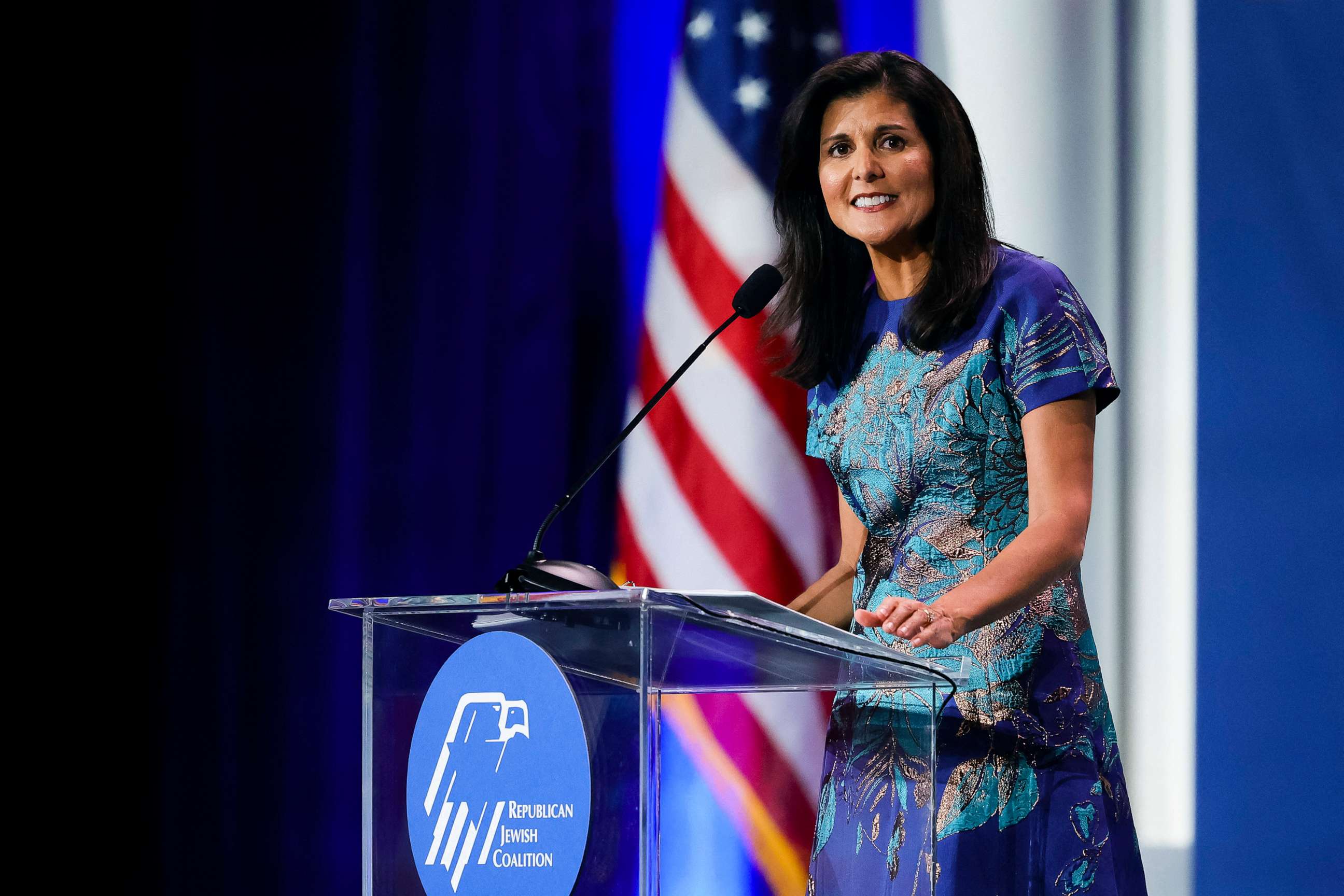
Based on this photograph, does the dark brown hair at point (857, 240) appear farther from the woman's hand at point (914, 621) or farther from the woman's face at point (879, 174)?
the woman's hand at point (914, 621)

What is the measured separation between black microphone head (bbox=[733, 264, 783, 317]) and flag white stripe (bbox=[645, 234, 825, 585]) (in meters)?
0.85

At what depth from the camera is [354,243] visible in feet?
8.27

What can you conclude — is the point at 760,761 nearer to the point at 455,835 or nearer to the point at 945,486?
the point at 945,486

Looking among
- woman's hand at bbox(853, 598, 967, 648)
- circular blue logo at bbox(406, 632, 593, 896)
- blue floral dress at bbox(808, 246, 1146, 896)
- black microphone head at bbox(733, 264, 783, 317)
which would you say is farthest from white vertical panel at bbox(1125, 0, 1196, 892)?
circular blue logo at bbox(406, 632, 593, 896)

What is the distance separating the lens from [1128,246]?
242 centimetres

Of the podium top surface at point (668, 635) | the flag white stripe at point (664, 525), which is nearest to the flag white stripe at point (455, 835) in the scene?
the podium top surface at point (668, 635)

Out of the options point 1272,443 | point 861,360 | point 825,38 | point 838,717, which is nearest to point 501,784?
point 838,717

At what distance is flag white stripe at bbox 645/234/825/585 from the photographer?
2.39 metres

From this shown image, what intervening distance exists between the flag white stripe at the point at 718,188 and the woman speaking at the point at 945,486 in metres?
0.60

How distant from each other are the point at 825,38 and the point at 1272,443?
1.05 m

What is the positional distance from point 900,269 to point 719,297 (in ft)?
2.57

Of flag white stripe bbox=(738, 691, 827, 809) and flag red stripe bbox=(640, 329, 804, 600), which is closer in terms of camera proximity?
flag white stripe bbox=(738, 691, 827, 809)

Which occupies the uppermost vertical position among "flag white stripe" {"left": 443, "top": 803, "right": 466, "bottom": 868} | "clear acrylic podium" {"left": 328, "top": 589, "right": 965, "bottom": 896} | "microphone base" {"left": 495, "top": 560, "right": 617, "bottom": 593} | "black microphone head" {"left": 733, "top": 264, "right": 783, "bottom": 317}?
"black microphone head" {"left": 733, "top": 264, "right": 783, "bottom": 317}

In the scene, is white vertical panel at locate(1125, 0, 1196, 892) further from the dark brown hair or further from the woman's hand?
the woman's hand
